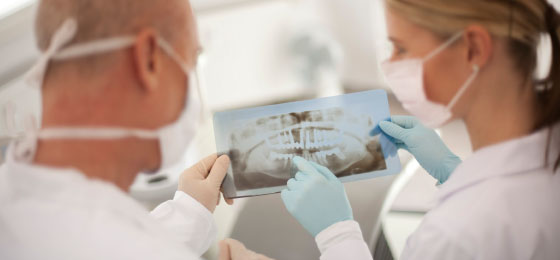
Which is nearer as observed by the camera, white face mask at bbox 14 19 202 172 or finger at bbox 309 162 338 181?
white face mask at bbox 14 19 202 172

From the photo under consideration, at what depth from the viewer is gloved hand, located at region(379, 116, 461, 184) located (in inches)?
36.2

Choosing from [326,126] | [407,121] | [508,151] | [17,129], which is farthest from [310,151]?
[17,129]

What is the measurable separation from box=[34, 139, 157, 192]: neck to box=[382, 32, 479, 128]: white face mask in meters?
0.45

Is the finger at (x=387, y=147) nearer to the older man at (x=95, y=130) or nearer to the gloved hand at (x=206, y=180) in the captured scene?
the gloved hand at (x=206, y=180)

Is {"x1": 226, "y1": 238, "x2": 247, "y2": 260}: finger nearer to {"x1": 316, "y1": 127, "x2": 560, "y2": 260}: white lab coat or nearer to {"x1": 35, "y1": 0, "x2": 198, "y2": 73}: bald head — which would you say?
{"x1": 316, "y1": 127, "x2": 560, "y2": 260}: white lab coat

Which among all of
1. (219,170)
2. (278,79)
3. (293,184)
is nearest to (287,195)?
(293,184)

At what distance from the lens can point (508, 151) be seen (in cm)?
72

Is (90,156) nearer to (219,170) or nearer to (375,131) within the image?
(219,170)

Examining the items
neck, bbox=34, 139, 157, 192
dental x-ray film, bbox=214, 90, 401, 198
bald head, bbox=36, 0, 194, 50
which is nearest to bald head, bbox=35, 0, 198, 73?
bald head, bbox=36, 0, 194, 50

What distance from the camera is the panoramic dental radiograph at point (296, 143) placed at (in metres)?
0.84

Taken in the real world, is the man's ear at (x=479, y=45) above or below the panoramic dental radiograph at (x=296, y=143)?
Result: above

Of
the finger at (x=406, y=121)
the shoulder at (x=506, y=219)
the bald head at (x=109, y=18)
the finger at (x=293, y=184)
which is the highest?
the bald head at (x=109, y=18)

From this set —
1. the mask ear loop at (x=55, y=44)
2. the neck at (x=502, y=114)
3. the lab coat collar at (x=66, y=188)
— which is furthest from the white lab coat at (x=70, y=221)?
the neck at (x=502, y=114)

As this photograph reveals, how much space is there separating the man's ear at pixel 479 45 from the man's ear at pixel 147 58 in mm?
477
